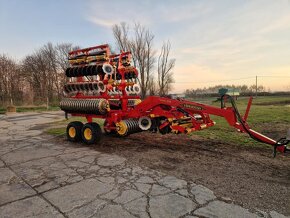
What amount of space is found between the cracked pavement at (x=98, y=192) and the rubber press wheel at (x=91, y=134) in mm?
1404

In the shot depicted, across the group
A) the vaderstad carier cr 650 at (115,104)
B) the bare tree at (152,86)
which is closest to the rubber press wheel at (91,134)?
the vaderstad carier cr 650 at (115,104)

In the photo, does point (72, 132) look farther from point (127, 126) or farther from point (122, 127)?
point (127, 126)

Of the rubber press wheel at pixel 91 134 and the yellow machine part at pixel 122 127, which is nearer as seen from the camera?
the yellow machine part at pixel 122 127

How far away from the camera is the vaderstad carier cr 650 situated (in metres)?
6.22

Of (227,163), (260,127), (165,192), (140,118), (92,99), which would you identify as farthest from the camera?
(260,127)

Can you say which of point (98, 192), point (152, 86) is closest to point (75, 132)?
point (98, 192)

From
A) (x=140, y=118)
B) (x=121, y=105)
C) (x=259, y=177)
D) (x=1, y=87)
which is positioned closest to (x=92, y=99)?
(x=121, y=105)

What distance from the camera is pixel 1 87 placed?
31875 mm

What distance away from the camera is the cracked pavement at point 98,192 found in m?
3.12

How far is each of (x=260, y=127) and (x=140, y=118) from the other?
505 centimetres

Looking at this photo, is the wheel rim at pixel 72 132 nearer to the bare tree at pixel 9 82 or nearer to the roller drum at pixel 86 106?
the roller drum at pixel 86 106

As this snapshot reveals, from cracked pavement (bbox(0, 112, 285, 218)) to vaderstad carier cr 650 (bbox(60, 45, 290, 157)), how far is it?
157cm

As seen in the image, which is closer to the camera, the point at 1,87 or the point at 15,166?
the point at 15,166

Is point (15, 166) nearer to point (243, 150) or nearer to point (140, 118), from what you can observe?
point (140, 118)
